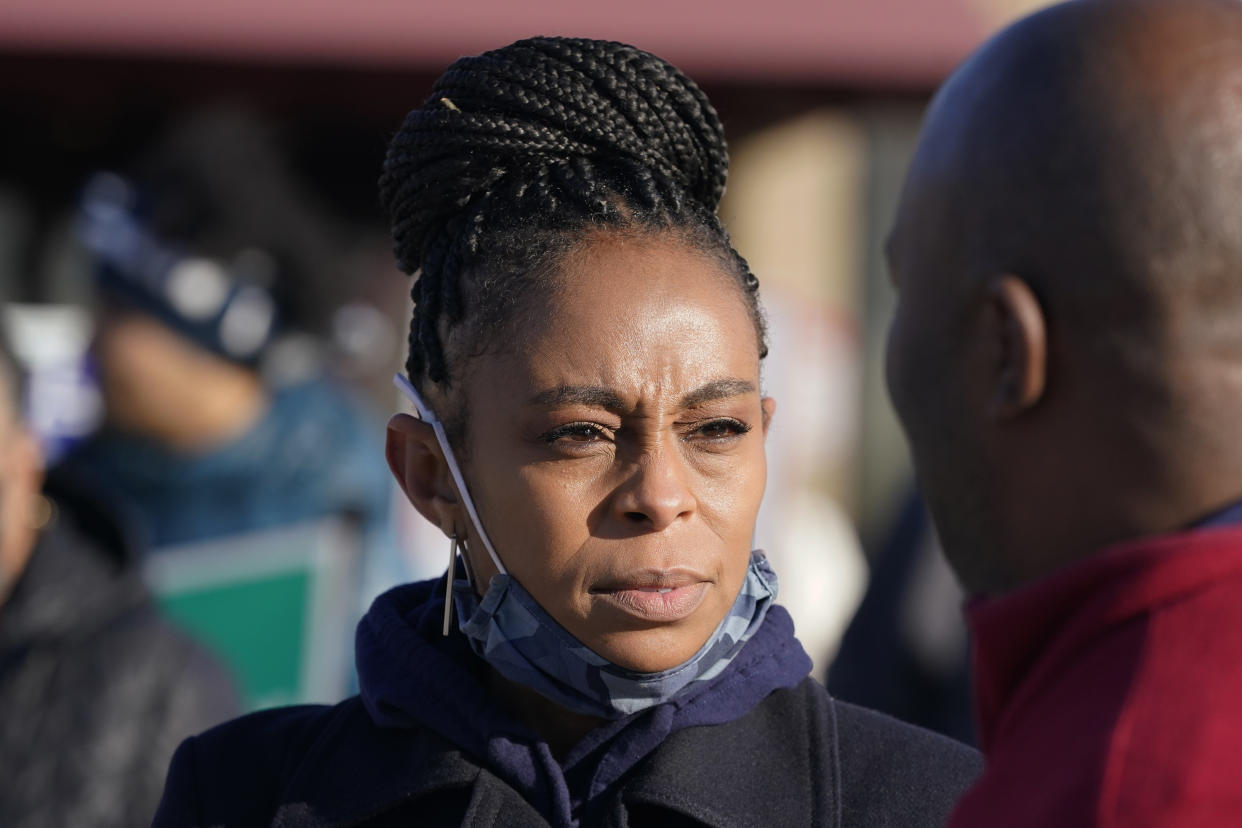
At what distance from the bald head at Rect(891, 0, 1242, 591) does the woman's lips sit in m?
0.48

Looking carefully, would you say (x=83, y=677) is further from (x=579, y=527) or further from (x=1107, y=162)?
(x=1107, y=162)

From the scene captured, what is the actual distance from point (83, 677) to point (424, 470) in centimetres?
176

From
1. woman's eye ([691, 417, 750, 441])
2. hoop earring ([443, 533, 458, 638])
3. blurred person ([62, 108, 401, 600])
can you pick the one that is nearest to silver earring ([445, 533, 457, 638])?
hoop earring ([443, 533, 458, 638])

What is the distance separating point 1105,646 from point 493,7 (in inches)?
227

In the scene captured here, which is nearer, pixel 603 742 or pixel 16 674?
pixel 603 742

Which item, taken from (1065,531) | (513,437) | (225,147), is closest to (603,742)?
(513,437)

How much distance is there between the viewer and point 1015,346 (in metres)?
1.62

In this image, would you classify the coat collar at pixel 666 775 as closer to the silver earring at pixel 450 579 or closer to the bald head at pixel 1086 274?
the silver earring at pixel 450 579

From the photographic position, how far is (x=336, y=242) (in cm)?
686

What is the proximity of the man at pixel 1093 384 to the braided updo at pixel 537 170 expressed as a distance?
62 cm

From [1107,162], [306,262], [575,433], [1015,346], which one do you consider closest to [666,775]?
[575,433]

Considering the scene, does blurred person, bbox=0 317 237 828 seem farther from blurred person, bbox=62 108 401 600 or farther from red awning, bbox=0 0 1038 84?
red awning, bbox=0 0 1038 84

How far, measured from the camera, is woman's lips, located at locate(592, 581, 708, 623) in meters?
2.12

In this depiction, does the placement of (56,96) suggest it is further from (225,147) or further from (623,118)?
(623,118)
